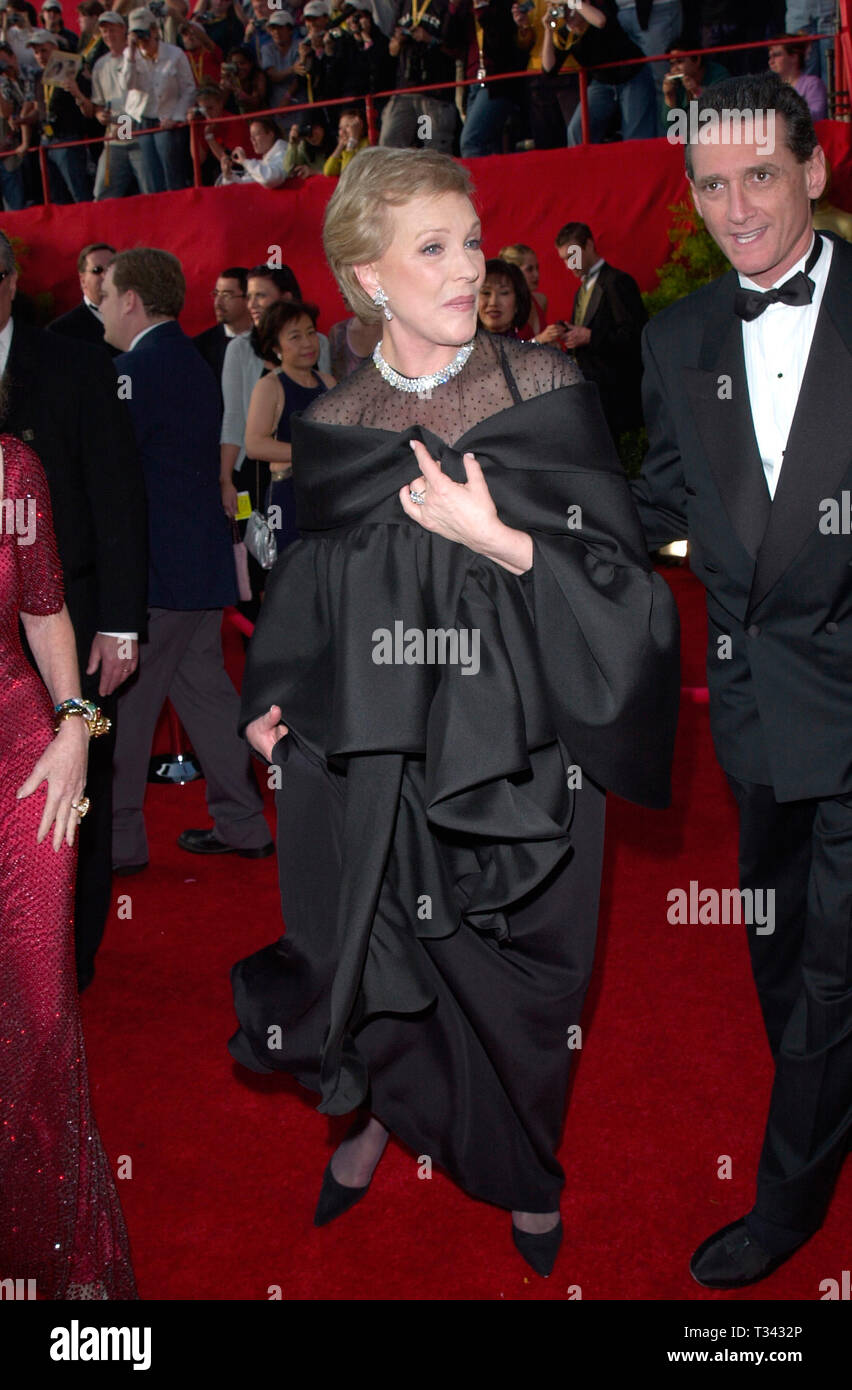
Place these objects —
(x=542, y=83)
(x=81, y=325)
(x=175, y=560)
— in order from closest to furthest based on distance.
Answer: (x=175, y=560), (x=81, y=325), (x=542, y=83)

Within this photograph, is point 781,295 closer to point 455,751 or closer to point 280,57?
point 455,751

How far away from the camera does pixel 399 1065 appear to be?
2746mm

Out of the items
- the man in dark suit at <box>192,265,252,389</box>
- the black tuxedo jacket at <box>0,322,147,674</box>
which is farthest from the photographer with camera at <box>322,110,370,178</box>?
the black tuxedo jacket at <box>0,322,147,674</box>

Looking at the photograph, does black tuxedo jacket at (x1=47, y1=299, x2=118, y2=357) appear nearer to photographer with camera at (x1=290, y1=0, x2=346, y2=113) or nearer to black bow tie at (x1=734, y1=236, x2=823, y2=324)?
black bow tie at (x1=734, y1=236, x2=823, y2=324)

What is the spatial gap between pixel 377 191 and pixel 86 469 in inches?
55.5

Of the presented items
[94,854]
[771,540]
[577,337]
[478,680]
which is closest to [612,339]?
[577,337]

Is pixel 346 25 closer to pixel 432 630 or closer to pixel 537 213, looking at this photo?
pixel 537 213

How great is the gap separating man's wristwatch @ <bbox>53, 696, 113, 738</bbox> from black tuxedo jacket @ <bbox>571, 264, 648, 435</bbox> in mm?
5325

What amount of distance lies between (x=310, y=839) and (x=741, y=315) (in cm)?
128

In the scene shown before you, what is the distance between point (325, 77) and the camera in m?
11.8

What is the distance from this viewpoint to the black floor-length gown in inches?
94.8

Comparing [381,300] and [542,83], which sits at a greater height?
[542,83]

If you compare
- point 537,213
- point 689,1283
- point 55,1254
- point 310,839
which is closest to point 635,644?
point 310,839

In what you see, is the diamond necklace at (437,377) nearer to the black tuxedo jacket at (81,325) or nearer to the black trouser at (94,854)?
the black trouser at (94,854)
